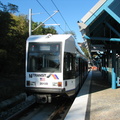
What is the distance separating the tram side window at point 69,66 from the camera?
8.41 meters

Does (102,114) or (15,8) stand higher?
(15,8)

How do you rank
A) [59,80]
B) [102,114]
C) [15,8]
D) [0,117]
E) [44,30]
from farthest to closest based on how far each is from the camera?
[44,30] → [15,8] → [59,80] → [0,117] → [102,114]

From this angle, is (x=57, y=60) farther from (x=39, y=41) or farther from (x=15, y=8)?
(x=15, y=8)

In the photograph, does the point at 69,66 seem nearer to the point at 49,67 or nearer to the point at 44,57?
the point at 49,67

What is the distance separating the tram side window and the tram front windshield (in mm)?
322

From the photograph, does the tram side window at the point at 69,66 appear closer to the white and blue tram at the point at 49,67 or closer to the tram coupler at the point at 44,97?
the white and blue tram at the point at 49,67

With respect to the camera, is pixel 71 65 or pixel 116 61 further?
pixel 116 61

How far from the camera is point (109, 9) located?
9.11 m

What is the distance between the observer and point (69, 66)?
872cm

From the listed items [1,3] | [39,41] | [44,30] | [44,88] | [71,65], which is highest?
[44,30]

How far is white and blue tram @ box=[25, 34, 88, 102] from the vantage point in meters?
8.23

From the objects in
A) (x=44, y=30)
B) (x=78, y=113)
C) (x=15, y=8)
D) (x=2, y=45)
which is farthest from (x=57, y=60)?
(x=44, y=30)

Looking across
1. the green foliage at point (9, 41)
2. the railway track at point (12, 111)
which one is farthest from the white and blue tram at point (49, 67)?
the green foliage at point (9, 41)

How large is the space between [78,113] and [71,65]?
3027mm
